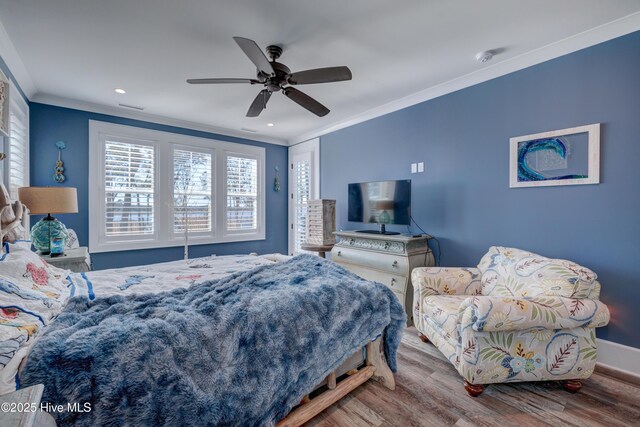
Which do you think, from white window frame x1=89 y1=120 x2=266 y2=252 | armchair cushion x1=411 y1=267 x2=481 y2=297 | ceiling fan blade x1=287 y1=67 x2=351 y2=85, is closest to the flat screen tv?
armchair cushion x1=411 y1=267 x2=481 y2=297

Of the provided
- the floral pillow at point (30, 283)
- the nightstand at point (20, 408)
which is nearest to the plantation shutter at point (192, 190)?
the floral pillow at point (30, 283)

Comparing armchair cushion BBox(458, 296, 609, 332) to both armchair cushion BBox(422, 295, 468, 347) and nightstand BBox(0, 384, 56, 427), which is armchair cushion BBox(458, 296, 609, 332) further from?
nightstand BBox(0, 384, 56, 427)

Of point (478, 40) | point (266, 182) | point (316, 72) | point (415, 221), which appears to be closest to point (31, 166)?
point (266, 182)

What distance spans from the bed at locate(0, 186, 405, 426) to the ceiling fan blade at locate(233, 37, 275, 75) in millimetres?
1438

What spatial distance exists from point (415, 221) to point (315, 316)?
239cm

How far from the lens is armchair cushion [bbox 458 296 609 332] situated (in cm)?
173

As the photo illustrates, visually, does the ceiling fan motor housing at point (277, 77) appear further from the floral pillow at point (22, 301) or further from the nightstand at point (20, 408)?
the nightstand at point (20, 408)

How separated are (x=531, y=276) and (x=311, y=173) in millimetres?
3677

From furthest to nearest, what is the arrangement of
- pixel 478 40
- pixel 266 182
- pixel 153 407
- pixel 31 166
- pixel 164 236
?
pixel 266 182
pixel 164 236
pixel 31 166
pixel 478 40
pixel 153 407

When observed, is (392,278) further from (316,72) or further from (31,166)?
(31,166)

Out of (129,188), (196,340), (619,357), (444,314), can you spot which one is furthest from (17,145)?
(619,357)

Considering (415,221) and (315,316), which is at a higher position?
(415,221)

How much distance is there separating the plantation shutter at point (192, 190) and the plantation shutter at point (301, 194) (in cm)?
158

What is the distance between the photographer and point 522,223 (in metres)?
2.62
